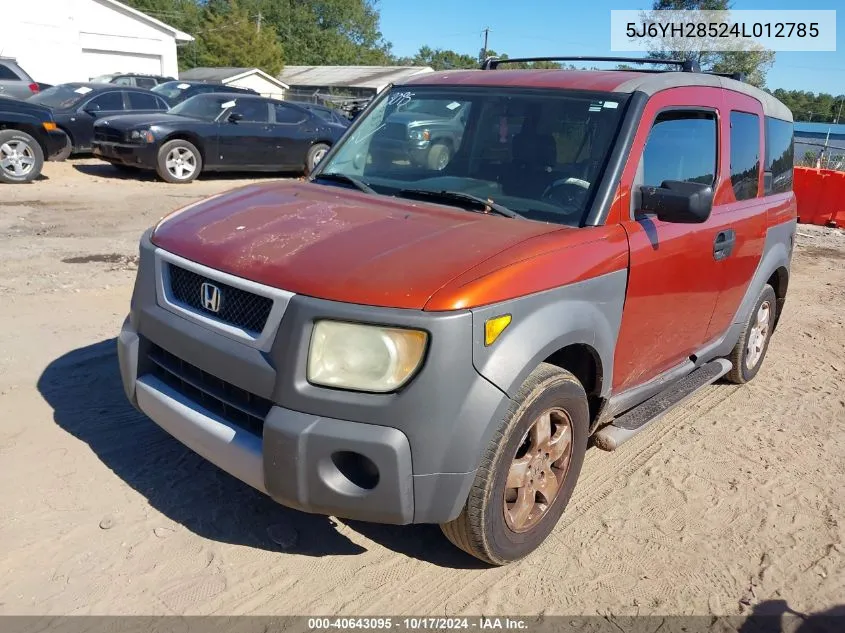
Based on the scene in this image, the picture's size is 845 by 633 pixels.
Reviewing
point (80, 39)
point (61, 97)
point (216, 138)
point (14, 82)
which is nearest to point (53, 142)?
point (216, 138)

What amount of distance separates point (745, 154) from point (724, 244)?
0.76m

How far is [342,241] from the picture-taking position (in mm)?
2908

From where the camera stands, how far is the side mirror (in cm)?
325

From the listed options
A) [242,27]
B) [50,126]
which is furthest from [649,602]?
[242,27]

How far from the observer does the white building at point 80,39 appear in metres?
29.5

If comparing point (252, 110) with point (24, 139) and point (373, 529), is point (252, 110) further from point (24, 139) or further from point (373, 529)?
point (373, 529)

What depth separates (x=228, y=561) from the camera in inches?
120

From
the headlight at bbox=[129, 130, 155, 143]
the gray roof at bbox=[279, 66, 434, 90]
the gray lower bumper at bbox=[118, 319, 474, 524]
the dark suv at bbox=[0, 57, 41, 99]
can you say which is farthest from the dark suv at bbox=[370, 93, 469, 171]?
the gray roof at bbox=[279, 66, 434, 90]

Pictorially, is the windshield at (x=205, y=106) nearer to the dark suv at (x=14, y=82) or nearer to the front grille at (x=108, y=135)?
the front grille at (x=108, y=135)

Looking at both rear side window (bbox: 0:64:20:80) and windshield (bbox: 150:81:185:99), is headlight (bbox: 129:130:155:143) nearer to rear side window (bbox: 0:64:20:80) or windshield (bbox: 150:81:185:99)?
rear side window (bbox: 0:64:20:80)

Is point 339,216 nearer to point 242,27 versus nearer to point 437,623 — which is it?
point 437,623

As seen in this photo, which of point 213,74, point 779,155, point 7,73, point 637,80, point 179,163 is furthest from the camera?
point 213,74

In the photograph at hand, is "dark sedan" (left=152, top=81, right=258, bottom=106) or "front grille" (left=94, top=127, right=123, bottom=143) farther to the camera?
"dark sedan" (left=152, top=81, right=258, bottom=106)

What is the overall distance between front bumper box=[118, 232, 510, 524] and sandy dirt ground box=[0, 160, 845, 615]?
0.51 meters
